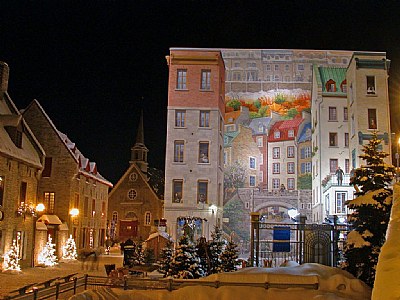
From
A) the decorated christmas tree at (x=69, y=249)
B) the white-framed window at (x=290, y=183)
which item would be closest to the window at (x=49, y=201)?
the decorated christmas tree at (x=69, y=249)

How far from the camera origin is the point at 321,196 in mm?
44219

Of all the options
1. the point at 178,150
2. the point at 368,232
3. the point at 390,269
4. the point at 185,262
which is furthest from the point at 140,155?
the point at 390,269

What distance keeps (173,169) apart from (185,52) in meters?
9.41

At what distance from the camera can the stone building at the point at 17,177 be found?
2577 centimetres

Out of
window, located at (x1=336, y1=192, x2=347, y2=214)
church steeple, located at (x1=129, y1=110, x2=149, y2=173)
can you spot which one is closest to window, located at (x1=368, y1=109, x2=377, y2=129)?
window, located at (x1=336, y1=192, x2=347, y2=214)

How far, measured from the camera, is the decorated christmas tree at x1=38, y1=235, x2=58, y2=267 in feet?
97.5

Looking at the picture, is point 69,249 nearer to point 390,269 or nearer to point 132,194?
point 132,194

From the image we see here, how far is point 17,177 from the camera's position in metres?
27.8

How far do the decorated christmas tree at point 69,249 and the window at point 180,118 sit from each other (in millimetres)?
12127

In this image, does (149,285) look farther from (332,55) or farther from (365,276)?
(332,55)

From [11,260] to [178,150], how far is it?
17.6m

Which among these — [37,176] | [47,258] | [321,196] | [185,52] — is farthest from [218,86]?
[47,258]

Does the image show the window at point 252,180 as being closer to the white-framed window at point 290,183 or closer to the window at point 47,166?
the white-framed window at point 290,183

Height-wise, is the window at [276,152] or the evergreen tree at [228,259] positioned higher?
the window at [276,152]
